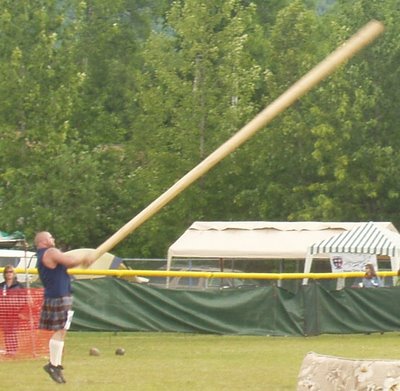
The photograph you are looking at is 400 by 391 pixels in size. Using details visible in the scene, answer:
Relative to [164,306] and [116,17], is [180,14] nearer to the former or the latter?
[116,17]

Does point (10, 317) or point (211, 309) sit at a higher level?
point (10, 317)

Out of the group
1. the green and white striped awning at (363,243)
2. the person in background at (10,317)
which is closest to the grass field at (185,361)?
the person in background at (10,317)

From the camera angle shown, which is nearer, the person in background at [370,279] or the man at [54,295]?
the man at [54,295]

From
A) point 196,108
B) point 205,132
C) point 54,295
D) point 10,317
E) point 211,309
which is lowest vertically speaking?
point 211,309

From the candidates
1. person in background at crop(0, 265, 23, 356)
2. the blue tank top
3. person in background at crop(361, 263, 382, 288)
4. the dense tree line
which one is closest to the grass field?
person in background at crop(0, 265, 23, 356)

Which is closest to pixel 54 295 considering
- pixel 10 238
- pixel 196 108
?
pixel 196 108

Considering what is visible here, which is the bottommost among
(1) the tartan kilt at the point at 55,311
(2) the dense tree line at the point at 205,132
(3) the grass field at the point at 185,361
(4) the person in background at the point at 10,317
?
(3) the grass field at the point at 185,361

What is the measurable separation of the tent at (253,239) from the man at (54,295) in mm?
13357

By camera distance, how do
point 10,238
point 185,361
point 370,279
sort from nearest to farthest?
1. point 185,361
2. point 370,279
3. point 10,238

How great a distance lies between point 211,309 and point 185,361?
4188 millimetres

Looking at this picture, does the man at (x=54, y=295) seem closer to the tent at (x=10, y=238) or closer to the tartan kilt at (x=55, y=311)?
the tartan kilt at (x=55, y=311)

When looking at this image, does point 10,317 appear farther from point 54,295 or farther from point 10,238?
point 10,238

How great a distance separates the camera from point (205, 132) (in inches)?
1375

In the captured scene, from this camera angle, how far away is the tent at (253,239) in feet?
87.7
